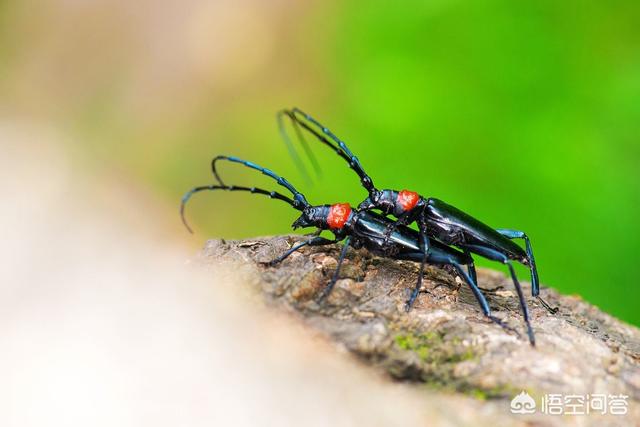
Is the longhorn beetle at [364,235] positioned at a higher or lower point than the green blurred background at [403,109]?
lower

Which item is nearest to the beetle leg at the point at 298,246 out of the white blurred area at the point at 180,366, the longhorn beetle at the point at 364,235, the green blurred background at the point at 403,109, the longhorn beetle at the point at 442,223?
the longhorn beetle at the point at 364,235

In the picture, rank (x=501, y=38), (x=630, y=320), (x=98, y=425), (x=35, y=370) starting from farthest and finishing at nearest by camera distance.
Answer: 1. (x=501, y=38)
2. (x=630, y=320)
3. (x=35, y=370)
4. (x=98, y=425)

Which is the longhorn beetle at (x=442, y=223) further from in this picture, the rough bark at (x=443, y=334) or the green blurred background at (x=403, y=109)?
the green blurred background at (x=403, y=109)

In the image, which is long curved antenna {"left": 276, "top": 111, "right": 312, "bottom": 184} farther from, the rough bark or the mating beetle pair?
the rough bark

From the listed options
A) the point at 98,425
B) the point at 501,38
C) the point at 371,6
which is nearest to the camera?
the point at 98,425

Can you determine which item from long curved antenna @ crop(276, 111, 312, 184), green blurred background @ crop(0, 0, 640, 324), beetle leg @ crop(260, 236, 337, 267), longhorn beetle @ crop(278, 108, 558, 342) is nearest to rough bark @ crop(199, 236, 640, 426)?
beetle leg @ crop(260, 236, 337, 267)

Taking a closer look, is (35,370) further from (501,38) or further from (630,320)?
A: (501,38)

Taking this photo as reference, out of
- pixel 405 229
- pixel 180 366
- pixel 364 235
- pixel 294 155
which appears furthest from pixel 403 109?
pixel 180 366

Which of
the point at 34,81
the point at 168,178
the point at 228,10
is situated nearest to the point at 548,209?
the point at 168,178
